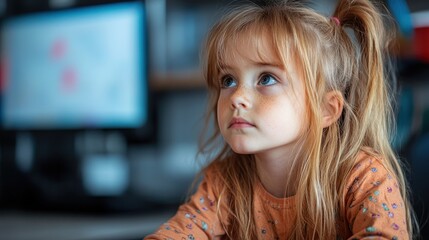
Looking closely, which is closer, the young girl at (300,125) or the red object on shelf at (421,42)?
the young girl at (300,125)

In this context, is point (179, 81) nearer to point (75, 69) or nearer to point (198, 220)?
point (75, 69)

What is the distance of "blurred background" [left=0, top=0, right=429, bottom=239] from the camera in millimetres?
1556

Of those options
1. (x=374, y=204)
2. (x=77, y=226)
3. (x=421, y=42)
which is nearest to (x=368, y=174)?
(x=374, y=204)

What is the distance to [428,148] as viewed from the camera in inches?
41.1

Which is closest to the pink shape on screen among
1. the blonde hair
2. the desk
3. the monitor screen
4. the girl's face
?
the monitor screen

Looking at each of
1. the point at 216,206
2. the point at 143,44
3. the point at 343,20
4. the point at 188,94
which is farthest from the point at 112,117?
the point at 343,20

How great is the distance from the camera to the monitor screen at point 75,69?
62.3 inches

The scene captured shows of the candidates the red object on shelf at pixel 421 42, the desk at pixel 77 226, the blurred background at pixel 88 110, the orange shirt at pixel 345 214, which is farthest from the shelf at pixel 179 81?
the orange shirt at pixel 345 214

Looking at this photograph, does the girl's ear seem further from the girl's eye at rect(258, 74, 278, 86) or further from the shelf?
the shelf

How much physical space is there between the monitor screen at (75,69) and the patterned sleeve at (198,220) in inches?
23.7

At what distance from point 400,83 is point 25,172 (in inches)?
43.7

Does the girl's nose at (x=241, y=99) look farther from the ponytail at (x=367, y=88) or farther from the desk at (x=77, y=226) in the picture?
the desk at (x=77, y=226)

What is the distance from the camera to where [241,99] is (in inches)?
34.8

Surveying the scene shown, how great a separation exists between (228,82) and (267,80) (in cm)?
A: 8
